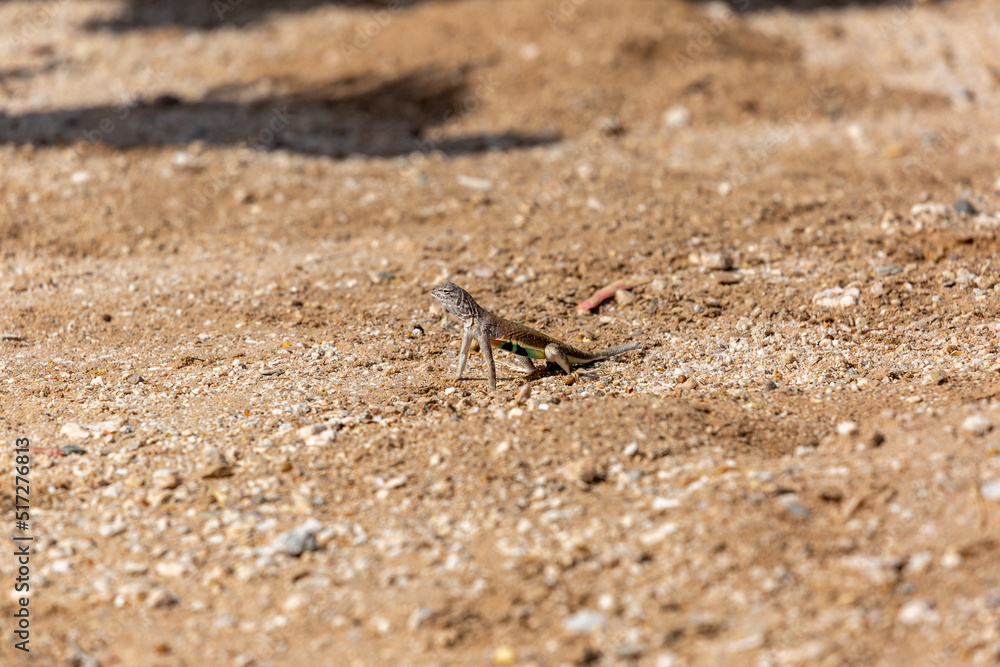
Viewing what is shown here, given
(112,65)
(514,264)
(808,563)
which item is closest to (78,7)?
(112,65)

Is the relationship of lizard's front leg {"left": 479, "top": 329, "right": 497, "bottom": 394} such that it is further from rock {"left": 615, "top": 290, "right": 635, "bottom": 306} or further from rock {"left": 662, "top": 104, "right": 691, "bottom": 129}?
rock {"left": 662, "top": 104, "right": 691, "bottom": 129}

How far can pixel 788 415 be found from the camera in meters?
5.04

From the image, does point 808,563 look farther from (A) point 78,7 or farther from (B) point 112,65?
(A) point 78,7

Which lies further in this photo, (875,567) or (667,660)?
(875,567)

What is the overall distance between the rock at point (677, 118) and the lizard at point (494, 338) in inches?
251

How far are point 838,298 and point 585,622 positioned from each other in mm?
3913

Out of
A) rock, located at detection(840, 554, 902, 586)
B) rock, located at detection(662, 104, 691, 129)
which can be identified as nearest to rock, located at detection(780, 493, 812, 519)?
rock, located at detection(840, 554, 902, 586)

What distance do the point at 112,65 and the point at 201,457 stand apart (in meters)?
9.90

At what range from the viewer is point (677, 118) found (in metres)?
11.3

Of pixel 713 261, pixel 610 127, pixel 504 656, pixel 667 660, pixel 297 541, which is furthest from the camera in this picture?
pixel 610 127

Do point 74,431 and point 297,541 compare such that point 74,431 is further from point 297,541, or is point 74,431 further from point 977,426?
point 977,426

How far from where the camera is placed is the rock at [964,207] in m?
7.99

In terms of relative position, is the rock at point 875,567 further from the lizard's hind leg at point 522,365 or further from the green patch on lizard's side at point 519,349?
the lizard's hind leg at point 522,365

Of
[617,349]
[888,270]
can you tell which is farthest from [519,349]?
[888,270]
